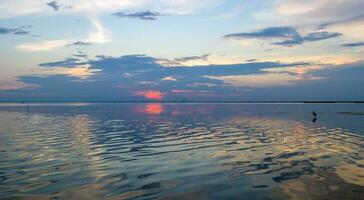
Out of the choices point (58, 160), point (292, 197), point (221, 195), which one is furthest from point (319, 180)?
point (58, 160)

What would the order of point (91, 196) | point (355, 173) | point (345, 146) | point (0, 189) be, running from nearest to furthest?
point (91, 196) → point (0, 189) → point (355, 173) → point (345, 146)

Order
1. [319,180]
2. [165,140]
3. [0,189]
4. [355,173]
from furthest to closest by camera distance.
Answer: [165,140] → [355,173] → [319,180] → [0,189]

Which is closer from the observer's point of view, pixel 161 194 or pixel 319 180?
pixel 161 194

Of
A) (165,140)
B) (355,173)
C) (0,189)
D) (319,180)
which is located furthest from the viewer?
(165,140)

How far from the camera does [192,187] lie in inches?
682

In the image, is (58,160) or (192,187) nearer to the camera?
(192,187)

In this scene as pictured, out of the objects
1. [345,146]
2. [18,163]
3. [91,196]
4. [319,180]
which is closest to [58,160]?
[18,163]

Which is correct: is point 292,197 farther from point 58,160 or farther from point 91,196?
point 58,160

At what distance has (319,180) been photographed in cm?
1895

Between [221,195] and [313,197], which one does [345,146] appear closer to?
[313,197]

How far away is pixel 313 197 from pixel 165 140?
75.9 feet

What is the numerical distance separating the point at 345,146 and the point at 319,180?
15.6 metres

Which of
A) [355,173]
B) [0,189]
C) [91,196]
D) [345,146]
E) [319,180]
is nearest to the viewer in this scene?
[91,196]

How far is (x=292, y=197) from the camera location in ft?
52.1
